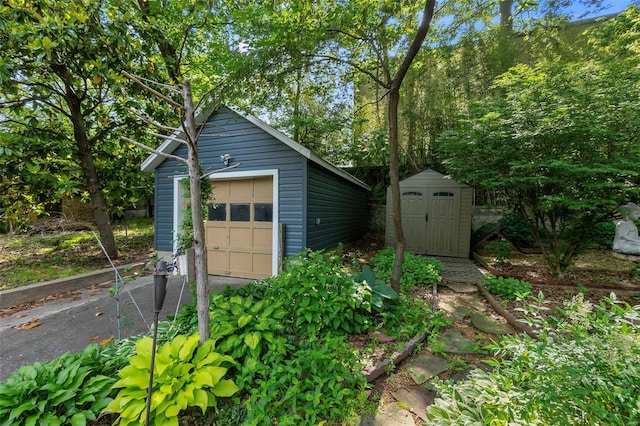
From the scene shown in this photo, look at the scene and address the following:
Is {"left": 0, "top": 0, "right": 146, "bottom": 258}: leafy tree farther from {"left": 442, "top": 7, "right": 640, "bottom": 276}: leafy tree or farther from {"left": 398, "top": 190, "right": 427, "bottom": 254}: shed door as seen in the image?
{"left": 398, "top": 190, "right": 427, "bottom": 254}: shed door

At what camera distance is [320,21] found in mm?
4059

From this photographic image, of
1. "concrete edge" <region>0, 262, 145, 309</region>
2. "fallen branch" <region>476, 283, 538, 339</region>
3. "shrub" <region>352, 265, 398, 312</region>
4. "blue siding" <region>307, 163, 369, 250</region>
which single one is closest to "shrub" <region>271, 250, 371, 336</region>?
"shrub" <region>352, 265, 398, 312</region>

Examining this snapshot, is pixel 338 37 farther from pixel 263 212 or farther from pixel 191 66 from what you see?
pixel 191 66

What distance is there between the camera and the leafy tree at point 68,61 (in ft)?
12.3

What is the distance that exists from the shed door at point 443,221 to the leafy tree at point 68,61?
7534mm

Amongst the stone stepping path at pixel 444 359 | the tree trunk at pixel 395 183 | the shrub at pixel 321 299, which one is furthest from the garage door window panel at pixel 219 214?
the stone stepping path at pixel 444 359

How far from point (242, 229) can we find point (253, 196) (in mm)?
726

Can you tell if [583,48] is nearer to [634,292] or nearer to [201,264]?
[634,292]

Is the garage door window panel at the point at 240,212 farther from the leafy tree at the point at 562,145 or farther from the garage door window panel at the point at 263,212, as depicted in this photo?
the leafy tree at the point at 562,145

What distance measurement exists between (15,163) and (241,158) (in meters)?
4.20

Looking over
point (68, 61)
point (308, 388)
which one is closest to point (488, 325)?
point (308, 388)

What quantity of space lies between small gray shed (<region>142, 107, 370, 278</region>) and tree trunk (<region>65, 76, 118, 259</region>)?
1.20m

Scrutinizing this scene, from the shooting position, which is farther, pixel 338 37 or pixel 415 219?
pixel 415 219

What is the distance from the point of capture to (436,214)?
709 centimetres
